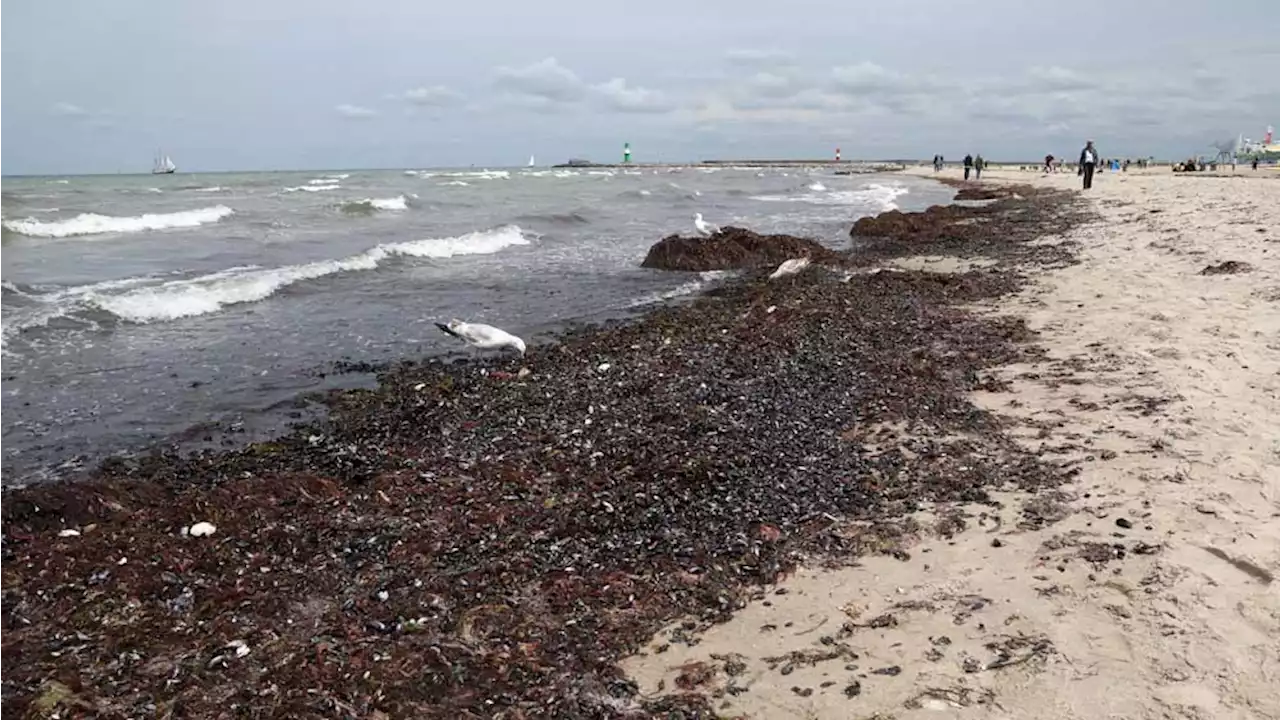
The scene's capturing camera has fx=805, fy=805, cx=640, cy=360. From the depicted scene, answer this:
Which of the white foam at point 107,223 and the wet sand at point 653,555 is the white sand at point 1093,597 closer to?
the wet sand at point 653,555

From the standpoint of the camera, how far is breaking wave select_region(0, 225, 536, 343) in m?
13.1

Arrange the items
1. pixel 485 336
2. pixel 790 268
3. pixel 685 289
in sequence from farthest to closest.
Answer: pixel 790 268 < pixel 685 289 < pixel 485 336

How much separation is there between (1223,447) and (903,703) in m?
3.78

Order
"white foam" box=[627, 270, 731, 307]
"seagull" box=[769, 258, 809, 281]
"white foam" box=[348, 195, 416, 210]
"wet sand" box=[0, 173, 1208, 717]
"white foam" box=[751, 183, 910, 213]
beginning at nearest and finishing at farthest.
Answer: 1. "wet sand" box=[0, 173, 1208, 717]
2. "white foam" box=[627, 270, 731, 307]
3. "seagull" box=[769, 258, 809, 281]
4. "white foam" box=[348, 195, 416, 210]
5. "white foam" box=[751, 183, 910, 213]

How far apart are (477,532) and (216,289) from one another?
12.4m

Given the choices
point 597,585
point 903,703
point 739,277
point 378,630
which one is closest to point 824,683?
point 903,703

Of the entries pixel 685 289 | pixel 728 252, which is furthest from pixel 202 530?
pixel 728 252

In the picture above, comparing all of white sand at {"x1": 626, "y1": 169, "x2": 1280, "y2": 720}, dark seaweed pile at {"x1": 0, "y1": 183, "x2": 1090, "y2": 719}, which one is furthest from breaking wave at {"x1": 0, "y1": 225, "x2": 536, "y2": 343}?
white sand at {"x1": 626, "y1": 169, "x2": 1280, "y2": 720}

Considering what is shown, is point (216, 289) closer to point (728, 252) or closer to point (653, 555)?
point (728, 252)

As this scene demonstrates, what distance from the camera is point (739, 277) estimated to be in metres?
17.8

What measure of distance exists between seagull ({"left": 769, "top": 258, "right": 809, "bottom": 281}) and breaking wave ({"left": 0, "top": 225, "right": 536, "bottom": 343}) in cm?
969

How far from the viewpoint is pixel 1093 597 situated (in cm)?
405

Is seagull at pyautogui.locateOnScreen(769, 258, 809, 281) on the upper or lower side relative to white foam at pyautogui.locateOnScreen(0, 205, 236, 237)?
lower

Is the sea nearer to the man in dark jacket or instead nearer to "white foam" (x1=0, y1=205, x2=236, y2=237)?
"white foam" (x1=0, y1=205, x2=236, y2=237)
